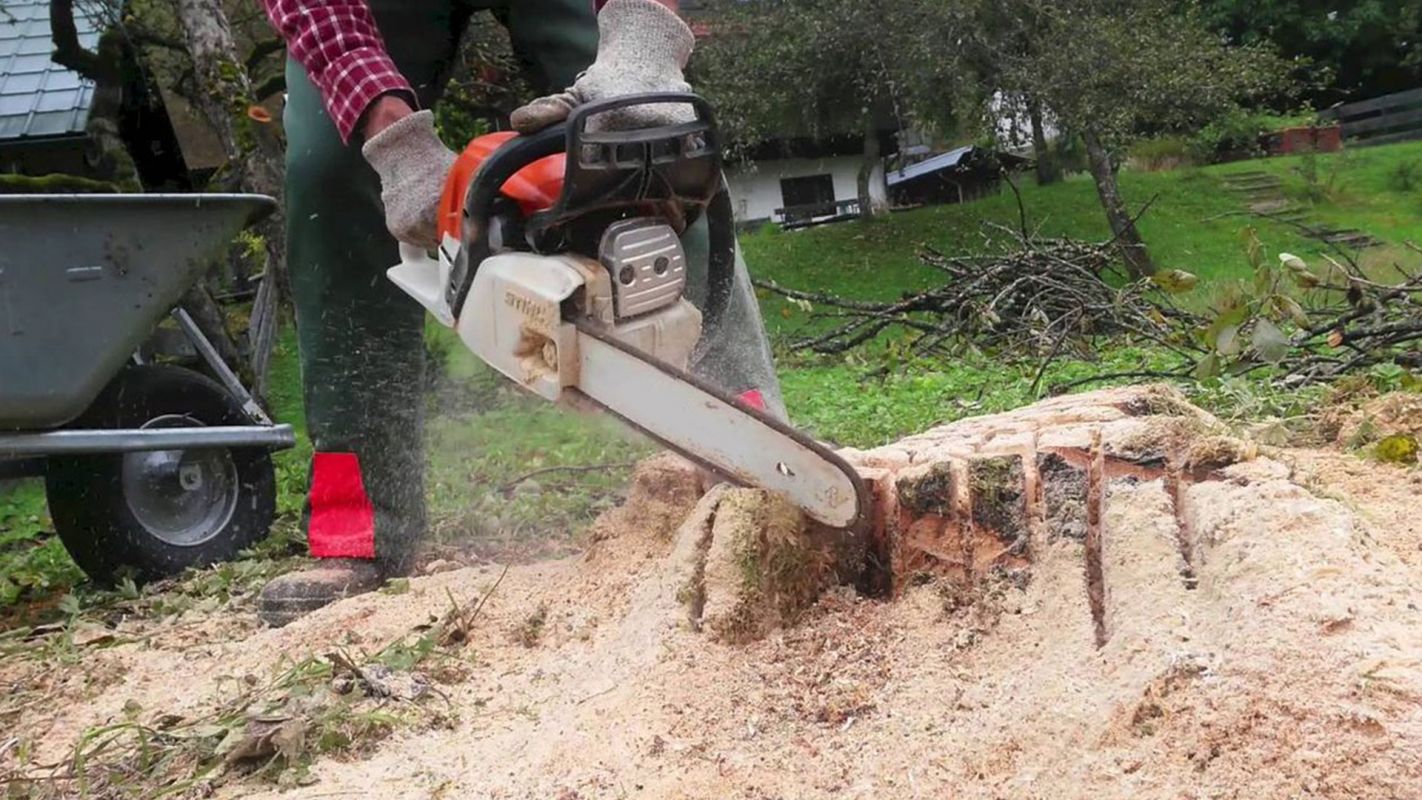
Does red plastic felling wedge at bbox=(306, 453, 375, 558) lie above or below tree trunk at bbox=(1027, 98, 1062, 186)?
above

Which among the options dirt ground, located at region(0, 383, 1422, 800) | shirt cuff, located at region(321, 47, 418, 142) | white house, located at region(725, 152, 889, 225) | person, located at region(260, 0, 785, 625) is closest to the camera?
dirt ground, located at region(0, 383, 1422, 800)

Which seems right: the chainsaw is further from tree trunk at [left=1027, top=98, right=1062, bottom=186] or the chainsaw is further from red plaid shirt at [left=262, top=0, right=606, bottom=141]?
tree trunk at [left=1027, top=98, right=1062, bottom=186]

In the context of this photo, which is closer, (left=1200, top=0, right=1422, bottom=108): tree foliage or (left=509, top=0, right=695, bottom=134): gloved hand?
(left=509, top=0, right=695, bottom=134): gloved hand

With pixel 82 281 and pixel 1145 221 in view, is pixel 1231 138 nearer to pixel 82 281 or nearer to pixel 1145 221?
pixel 1145 221

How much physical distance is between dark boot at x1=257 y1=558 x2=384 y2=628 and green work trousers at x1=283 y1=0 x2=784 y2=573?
0.11 metres

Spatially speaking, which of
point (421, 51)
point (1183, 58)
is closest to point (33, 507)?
Answer: point (421, 51)

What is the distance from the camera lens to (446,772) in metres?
1.23

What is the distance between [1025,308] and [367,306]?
338 centimetres

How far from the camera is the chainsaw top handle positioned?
1522mm

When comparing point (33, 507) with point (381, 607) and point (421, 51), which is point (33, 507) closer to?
point (421, 51)

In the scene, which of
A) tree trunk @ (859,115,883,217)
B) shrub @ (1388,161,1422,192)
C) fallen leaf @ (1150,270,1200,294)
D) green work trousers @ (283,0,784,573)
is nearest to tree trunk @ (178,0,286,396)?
green work trousers @ (283,0,784,573)

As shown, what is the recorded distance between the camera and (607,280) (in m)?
1.58

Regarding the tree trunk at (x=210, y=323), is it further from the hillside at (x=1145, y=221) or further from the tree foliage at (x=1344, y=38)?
the tree foliage at (x=1344, y=38)

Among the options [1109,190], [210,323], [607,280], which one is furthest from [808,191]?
[607,280]
